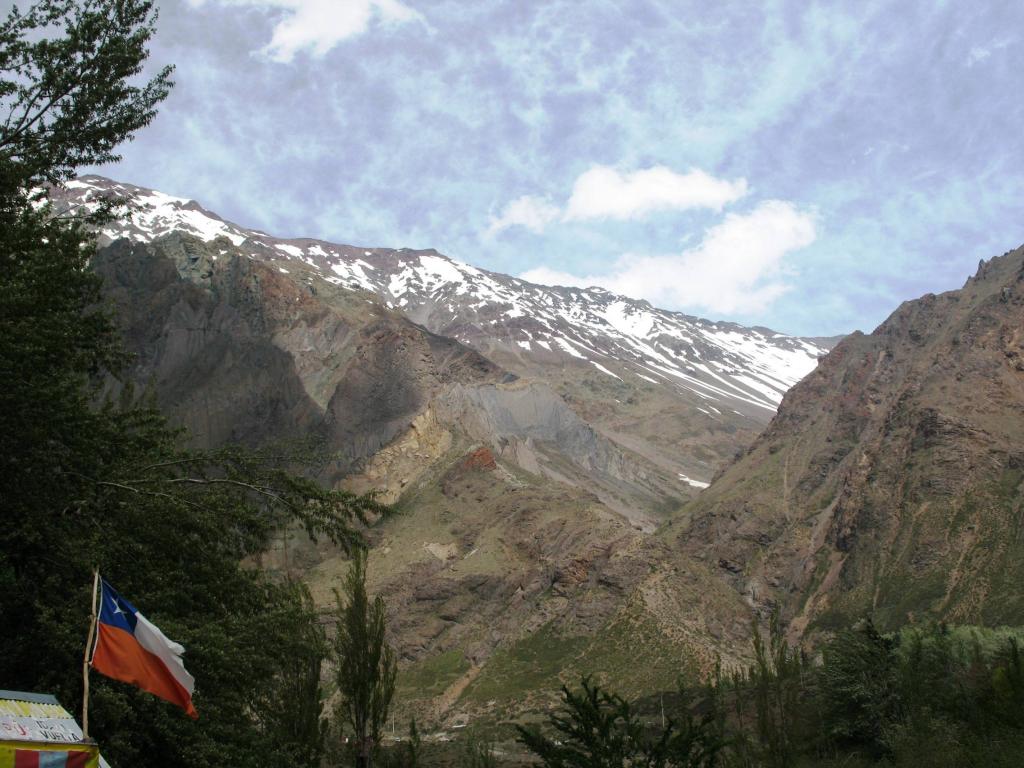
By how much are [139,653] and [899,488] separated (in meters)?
99.3

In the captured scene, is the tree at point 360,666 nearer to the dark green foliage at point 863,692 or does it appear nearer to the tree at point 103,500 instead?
the tree at point 103,500

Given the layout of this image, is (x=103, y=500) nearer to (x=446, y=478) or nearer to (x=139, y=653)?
(x=139, y=653)

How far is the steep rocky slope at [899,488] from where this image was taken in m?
80.8

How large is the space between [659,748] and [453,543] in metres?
77.8

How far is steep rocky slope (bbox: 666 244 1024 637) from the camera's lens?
3179 inches

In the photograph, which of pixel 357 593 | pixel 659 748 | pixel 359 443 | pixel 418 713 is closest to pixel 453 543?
pixel 418 713

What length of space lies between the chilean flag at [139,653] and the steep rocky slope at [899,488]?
62084 millimetres

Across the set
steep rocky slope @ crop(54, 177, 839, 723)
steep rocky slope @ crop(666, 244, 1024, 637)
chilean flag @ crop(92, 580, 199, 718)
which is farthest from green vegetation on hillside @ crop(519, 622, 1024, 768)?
steep rocky slope @ crop(666, 244, 1024, 637)

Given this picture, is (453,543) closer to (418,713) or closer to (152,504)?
(418,713)

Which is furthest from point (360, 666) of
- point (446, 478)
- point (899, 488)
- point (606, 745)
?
point (899, 488)

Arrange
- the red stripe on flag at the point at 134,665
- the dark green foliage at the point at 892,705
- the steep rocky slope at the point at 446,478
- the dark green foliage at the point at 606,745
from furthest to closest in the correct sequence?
the steep rocky slope at the point at 446,478 < the dark green foliage at the point at 892,705 < the dark green foliage at the point at 606,745 < the red stripe on flag at the point at 134,665

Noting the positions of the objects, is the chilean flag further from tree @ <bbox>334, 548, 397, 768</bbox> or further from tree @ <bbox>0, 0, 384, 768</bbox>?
tree @ <bbox>334, 548, 397, 768</bbox>

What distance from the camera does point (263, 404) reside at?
128 m

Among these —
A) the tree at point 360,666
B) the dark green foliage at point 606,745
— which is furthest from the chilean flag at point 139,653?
the tree at point 360,666
